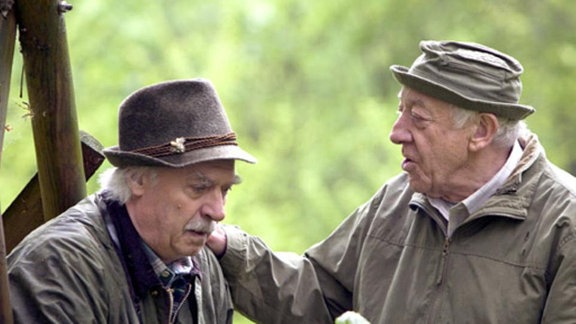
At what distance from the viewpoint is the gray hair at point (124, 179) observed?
3.97 meters

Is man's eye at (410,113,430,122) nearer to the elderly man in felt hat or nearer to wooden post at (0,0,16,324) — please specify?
the elderly man in felt hat

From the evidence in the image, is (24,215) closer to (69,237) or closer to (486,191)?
(69,237)

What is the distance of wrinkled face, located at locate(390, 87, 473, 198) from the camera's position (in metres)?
4.37

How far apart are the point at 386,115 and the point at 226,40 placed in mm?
2361

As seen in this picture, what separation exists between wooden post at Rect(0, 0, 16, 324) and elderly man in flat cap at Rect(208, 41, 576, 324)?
1.02 metres

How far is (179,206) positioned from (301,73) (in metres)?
12.5

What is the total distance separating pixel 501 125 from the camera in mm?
4406

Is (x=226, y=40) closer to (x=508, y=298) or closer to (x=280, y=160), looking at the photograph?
(x=280, y=160)

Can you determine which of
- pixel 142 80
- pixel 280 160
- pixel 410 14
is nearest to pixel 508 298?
pixel 142 80

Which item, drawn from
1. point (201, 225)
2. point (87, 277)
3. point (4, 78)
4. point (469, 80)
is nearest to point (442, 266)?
point (469, 80)

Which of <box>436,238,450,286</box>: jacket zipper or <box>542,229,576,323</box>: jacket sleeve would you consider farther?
<box>436,238,450,286</box>: jacket zipper

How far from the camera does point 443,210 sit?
174 inches

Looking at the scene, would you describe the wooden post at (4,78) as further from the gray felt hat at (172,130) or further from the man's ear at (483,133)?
the man's ear at (483,133)

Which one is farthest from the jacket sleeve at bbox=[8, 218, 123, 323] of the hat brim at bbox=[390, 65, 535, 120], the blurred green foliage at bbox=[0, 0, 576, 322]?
the blurred green foliage at bbox=[0, 0, 576, 322]
